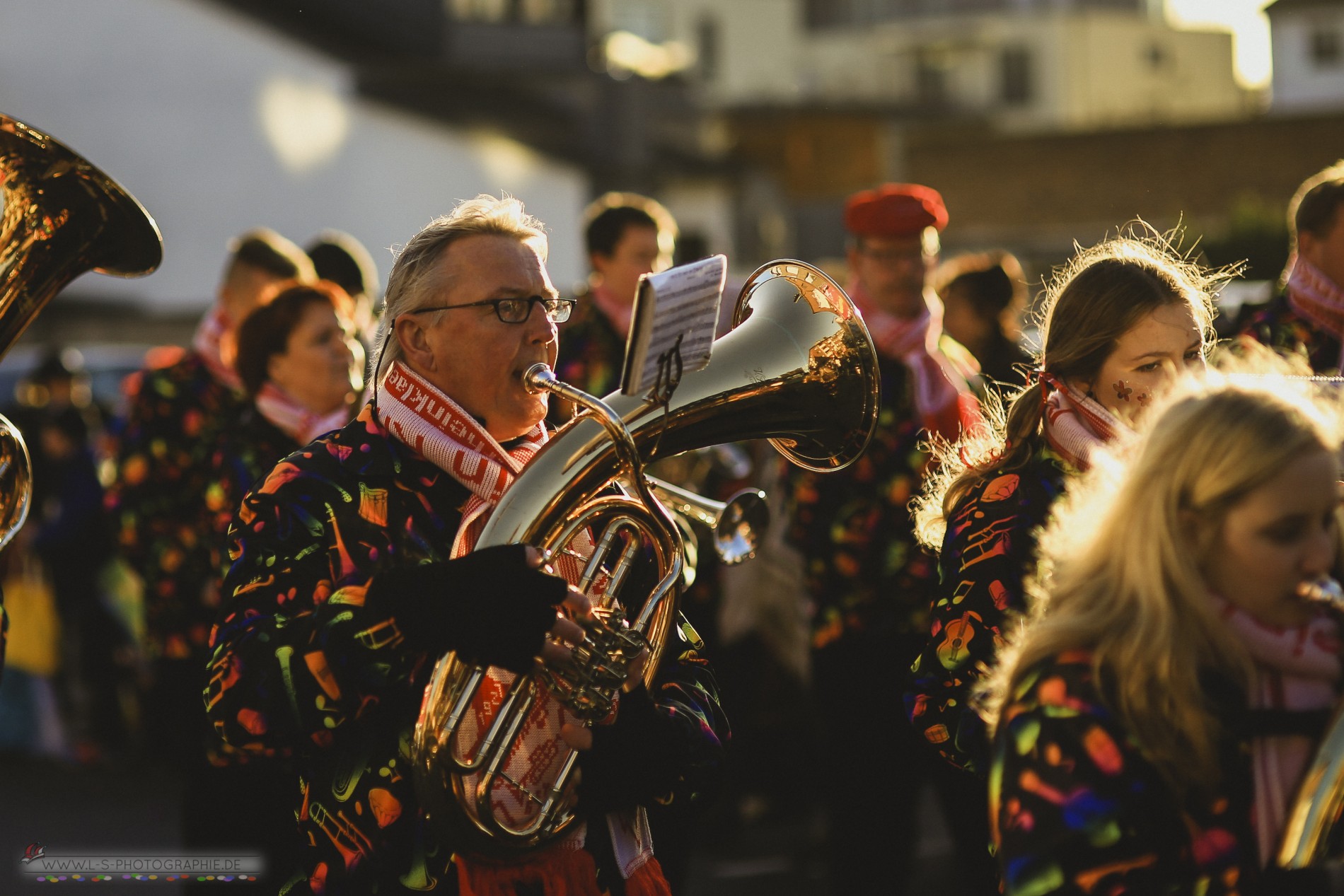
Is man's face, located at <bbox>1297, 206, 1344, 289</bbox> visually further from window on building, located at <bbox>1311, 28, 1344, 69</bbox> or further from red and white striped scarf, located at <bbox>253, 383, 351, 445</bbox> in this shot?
window on building, located at <bbox>1311, 28, 1344, 69</bbox>

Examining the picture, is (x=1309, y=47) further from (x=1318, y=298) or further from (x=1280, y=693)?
(x=1280, y=693)

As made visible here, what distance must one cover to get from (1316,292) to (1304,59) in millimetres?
52647

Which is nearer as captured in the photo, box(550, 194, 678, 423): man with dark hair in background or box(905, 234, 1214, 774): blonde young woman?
box(905, 234, 1214, 774): blonde young woman

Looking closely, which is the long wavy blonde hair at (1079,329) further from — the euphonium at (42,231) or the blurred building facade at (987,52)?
the blurred building facade at (987,52)

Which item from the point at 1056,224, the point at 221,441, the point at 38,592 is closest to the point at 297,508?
the point at 221,441

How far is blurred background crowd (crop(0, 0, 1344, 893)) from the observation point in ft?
19.1

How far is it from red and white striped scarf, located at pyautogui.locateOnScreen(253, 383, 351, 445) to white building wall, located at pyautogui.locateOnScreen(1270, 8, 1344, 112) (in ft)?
169

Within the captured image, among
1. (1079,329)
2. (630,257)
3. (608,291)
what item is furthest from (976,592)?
(630,257)

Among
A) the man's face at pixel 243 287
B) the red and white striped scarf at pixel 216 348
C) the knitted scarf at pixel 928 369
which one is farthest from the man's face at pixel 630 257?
the red and white striped scarf at pixel 216 348

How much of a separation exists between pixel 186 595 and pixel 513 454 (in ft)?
8.03

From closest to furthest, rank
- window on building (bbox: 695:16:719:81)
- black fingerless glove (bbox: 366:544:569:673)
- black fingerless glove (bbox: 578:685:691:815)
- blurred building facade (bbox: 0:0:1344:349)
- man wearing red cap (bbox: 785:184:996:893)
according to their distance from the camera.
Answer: black fingerless glove (bbox: 366:544:569:673), black fingerless glove (bbox: 578:685:691:815), man wearing red cap (bbox: 785:184:996:893), blurred building facade (bbox: 0:0:1344:349), window on building (bbox: 695:16:719:81)

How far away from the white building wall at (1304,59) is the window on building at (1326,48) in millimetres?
43

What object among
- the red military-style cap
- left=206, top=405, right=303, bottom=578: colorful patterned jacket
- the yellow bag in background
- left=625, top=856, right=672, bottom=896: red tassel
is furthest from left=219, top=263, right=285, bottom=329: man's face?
the yellow bag in background

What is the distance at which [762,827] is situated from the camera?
21.4 ft
